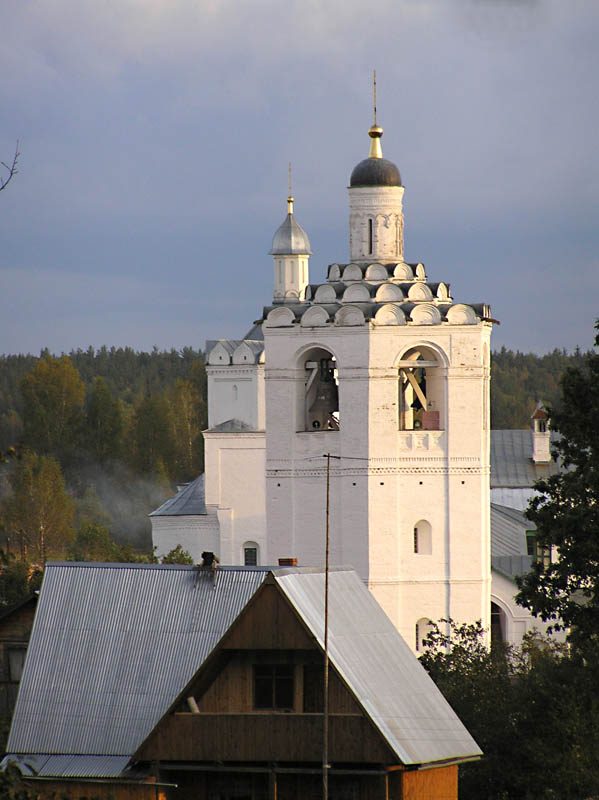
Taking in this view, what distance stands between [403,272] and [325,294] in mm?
1813

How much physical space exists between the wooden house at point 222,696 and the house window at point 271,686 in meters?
0.02

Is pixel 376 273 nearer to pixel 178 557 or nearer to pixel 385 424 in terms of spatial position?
pixel 385 424

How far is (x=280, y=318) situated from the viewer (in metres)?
48.2

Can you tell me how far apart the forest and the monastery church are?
1738 inches

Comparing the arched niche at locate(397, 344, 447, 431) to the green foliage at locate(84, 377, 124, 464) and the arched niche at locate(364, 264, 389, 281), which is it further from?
the green foliage at locate(84, 377, 124, 464)

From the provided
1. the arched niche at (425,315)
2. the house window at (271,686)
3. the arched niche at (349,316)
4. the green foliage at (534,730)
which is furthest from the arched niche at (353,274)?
the house window at (271,686)

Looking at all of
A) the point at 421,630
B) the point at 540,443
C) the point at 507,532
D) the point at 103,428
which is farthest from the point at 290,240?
the point at 103,428

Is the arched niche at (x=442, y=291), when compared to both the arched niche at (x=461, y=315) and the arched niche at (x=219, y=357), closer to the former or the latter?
the arched niche at (x=461, y=315)

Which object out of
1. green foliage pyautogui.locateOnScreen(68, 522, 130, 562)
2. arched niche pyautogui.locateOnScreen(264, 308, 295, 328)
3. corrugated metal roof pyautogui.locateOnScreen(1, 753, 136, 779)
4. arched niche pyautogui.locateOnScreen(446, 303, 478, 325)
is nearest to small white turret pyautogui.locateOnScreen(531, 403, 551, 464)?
green foliage pyautogui.locateOnScreen(68, 522, 130, 562)

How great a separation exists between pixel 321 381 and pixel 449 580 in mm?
5231

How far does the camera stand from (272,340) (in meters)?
48.4

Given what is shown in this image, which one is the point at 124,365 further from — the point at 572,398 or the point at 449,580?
the point at 572,398

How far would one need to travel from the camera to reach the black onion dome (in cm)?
4889

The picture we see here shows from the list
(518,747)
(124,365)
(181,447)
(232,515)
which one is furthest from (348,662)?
(124,365)
